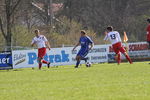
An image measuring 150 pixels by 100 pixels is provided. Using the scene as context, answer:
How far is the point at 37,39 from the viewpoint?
24.1m

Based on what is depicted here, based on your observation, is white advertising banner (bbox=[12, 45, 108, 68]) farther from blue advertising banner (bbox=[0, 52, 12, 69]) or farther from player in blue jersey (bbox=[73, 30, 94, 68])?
player in blue jersey (bbox=[73, 30, 94, 68])

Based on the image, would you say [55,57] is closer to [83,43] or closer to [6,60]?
[6,60]

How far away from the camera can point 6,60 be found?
30062mm

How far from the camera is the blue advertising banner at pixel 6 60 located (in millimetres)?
29625

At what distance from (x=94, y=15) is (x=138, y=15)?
6046mm

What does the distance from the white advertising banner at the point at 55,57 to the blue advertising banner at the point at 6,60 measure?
412mm

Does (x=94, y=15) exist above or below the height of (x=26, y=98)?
above

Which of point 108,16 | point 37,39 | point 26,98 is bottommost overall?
point 26,98

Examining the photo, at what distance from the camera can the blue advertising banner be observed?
97.2 ft

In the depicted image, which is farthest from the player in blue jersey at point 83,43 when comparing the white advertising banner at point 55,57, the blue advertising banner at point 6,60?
the white advertising banner at point 55,57

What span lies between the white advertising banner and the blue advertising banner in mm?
412

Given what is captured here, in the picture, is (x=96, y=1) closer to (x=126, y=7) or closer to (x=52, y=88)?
(x=126, y=7)

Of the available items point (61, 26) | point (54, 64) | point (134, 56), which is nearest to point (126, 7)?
point (61, 26)

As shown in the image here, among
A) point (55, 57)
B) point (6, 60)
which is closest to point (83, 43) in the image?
point (6, 60)
